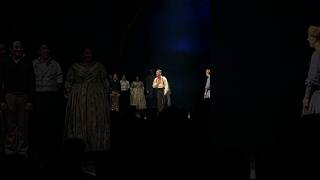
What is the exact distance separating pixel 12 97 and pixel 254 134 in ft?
9.24

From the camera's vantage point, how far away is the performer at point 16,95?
5.09 meters

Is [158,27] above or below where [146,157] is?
above

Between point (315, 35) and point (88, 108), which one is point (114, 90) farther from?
point (315, 35)

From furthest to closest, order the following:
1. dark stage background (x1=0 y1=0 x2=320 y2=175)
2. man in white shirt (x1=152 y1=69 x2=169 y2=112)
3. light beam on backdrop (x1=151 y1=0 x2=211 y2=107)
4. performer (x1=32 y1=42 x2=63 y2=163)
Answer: light beam on backdrop (x1=151 y1=0 x2=211 y2=107), man in white shirt (x1=152 y1=69 x2=169 y2=112), performer (x1=32 y1=42 x2=63 y2=163), dark stage background (x1=0 y1=0 x2=320 y2=175)

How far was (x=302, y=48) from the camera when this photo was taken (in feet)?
15.2

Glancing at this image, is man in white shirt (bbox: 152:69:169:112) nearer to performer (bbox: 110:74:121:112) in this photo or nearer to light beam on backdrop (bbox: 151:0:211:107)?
performer (bbox: 110:74:121:112)

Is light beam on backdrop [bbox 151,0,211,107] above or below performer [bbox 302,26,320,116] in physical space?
above

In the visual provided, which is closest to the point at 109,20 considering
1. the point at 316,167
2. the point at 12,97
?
the point at 12,97

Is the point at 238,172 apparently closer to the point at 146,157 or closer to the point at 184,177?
the point at 184,177

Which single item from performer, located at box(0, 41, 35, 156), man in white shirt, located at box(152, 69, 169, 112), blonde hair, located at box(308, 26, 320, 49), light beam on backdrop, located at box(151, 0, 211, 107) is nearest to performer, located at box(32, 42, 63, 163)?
performer, located at box(0, 41, 35, 156)

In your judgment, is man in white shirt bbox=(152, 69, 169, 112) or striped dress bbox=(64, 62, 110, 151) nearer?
striped dress bbox=(64, 62, 110, 151)

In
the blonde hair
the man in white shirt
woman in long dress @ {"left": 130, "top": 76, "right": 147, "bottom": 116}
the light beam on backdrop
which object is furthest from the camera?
the light beam on backdrop

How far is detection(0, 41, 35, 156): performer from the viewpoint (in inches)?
201

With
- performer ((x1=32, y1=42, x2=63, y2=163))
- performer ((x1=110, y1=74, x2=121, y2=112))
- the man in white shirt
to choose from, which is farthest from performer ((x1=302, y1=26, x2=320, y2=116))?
performer ((x1=110, y1=74, x2=121, y2=112))
